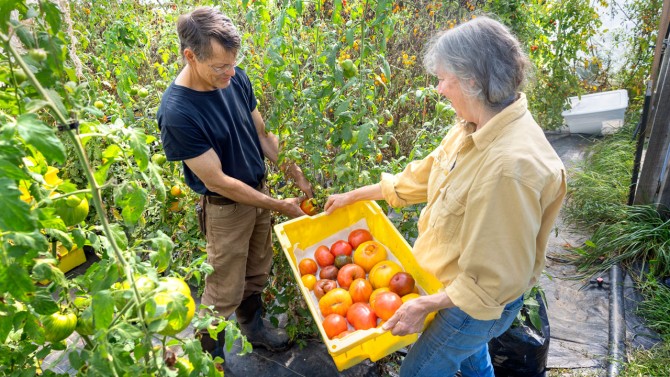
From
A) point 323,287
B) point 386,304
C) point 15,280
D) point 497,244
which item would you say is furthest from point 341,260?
point 15,280

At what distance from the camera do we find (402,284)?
1870 mm

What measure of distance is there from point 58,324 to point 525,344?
6.49 ft

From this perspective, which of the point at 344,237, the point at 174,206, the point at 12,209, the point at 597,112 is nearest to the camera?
the point at 12,209

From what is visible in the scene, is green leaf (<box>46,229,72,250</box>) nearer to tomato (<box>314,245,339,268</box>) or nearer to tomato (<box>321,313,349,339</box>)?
tomato (<box>321,313,349,339</box>)

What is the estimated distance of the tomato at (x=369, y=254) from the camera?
6.86 feet

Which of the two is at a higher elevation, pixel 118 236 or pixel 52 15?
pixel 52 15

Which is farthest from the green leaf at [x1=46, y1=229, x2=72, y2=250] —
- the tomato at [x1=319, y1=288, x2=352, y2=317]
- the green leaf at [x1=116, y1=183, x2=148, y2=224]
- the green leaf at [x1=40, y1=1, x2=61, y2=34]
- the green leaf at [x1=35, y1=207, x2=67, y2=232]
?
the tomato at [x1=319, y1=288, x2=352, y2=317]

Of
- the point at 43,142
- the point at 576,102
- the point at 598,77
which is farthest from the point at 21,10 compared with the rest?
the point at 598,77

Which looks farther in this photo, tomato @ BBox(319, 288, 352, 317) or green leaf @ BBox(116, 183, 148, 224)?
tomato @ BBox(319, 288, 352, 317)

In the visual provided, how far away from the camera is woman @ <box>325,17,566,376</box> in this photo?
1314 millimetres

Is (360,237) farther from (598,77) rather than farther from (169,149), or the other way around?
(598,77)

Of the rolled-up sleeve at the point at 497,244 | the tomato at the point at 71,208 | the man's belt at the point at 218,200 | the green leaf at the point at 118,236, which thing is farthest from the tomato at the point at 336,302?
the tomato at the point at 71,208

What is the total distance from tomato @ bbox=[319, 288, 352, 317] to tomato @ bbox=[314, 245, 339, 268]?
0.28 metres

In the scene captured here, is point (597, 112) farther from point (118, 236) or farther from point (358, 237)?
point (118, 236)
